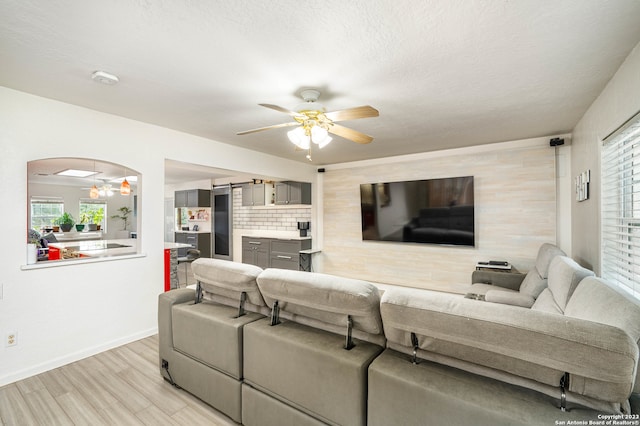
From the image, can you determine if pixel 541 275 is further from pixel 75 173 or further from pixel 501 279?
pixel 75 173

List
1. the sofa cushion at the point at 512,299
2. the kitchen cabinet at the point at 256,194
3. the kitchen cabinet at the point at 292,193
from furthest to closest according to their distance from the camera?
the kitchen cabinet at the point at 256,194, the kitchen cabinet at the point at 292,193, the sofa cushion at the point at 512,299

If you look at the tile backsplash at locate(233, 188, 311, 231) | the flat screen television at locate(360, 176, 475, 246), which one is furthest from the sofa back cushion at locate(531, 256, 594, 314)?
the tile backsplash at locate(233, 188, 311, 231)

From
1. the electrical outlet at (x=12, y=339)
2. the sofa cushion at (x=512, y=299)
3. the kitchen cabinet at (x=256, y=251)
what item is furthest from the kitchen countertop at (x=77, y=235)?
the sofa cushion at (x=512, y=299)

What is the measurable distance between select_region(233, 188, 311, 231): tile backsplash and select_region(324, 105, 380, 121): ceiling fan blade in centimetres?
426

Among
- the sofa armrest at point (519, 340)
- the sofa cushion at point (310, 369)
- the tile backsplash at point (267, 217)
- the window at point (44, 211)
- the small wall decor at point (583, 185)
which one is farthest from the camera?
the tile backsplash at point (267, 217)

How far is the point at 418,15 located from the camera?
163cm

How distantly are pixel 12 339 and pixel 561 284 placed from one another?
15.2ft

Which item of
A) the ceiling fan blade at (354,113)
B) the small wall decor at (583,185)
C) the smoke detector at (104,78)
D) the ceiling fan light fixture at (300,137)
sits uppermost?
the smoke detector at (104,78)

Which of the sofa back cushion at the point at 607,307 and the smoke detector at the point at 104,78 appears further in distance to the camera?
the smoke detector at the point at 104,78

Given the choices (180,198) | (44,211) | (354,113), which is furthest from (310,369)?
(180,198)

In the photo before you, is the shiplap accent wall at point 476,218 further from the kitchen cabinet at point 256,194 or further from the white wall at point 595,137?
the kitchen cabinet at point 256,194

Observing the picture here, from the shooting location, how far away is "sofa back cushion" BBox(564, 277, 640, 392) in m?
1.16

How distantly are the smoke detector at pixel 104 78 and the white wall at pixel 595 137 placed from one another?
3751 millimetres

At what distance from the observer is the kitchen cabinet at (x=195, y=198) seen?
806 cm
